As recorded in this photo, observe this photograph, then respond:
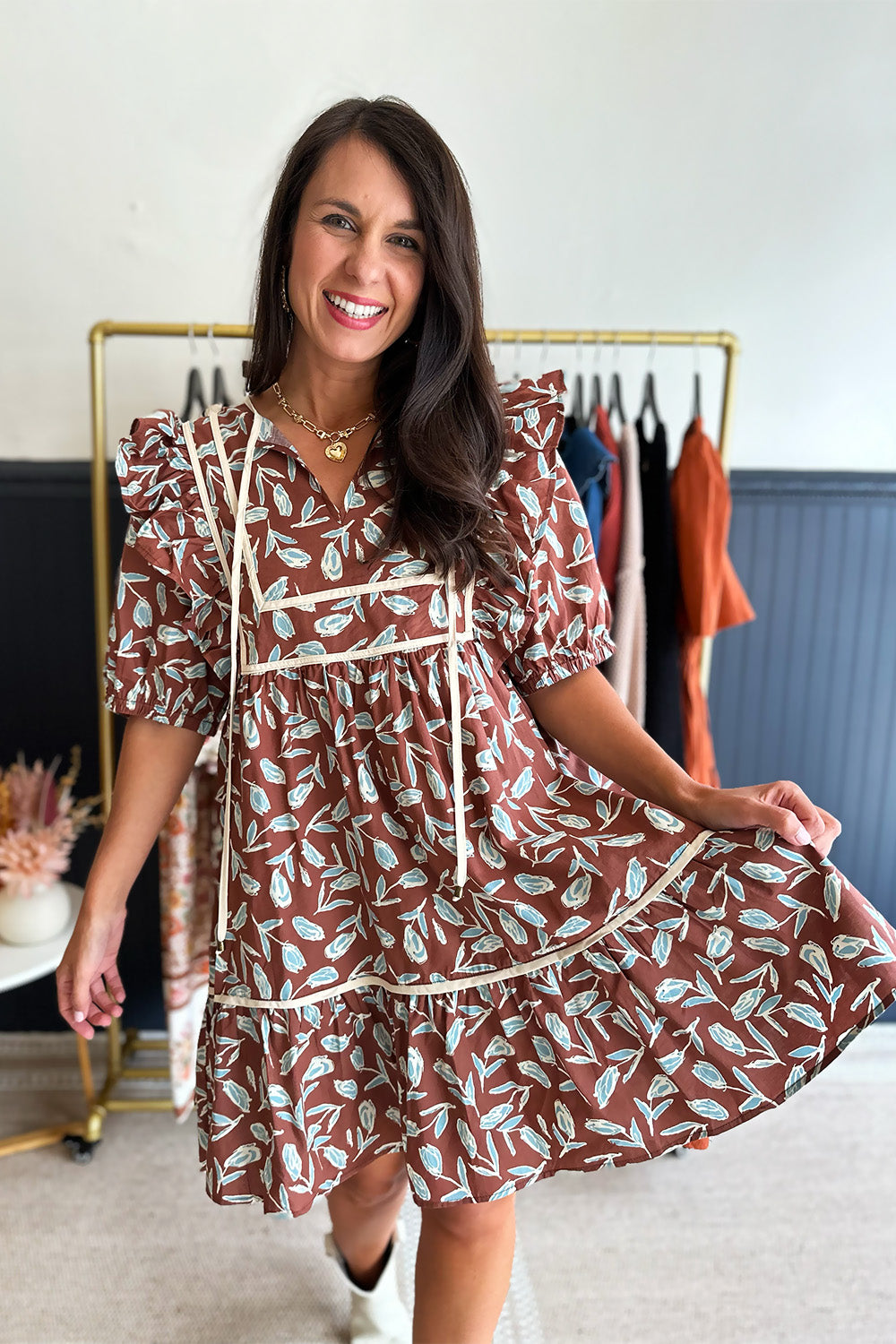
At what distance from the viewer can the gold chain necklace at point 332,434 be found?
1269 mm

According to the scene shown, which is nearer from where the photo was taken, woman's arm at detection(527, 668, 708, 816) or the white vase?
woman's arm at detection(527, 668, 708, 816)

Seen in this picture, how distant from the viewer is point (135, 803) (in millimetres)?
1283

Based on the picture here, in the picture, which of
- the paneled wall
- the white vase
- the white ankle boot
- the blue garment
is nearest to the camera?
the white ankle boot

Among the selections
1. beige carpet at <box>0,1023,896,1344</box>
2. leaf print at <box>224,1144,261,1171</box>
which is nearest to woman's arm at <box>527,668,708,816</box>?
leaf print at <box>224,1144,261,1171</box>

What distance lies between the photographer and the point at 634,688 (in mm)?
1870

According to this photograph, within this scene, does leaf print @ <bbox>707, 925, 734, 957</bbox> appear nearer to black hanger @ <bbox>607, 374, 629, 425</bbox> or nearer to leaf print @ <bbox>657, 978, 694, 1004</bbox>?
leaf print @ <bbox>657, 978, 694, 1004</bbox>

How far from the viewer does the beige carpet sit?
5.56 ft

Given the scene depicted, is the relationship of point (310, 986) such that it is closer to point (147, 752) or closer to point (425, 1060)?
point (425, 1060)

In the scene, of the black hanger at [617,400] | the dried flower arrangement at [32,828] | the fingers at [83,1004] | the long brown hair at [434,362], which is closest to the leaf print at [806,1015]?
the long brown hair at [434,362]

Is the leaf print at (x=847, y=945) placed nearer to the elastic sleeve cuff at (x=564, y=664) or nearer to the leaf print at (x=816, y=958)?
the leaf print at (x=816, y=958)

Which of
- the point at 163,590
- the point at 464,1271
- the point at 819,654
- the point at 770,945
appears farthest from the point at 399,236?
the point at 819,654

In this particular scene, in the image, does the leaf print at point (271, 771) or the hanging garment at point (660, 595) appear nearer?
the leaf print at point (271, 771)

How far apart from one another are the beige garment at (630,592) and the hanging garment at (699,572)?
9 cm

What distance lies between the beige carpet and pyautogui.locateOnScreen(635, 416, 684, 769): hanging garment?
2.90 ft
